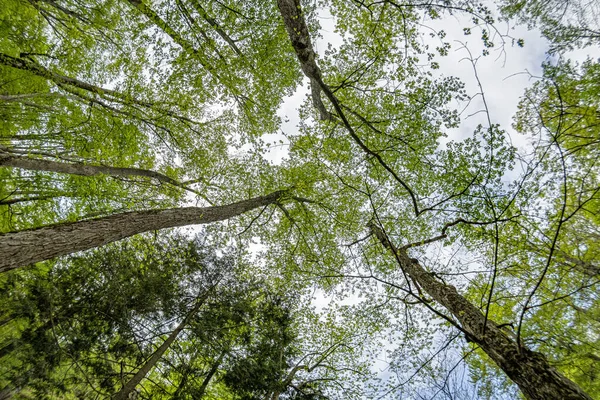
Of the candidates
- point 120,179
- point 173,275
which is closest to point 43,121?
point 120,179

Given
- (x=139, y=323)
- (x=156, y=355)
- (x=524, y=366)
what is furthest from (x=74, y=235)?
(x=524, y=366)

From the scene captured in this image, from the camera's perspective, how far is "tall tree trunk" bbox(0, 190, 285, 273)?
2.58 meters

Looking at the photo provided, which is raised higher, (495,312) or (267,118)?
(267,118)

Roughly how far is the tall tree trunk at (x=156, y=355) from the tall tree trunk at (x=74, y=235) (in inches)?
85.4

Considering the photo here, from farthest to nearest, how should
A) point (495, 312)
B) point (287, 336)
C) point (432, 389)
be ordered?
point (287, 336), point (495, 312), point (432, 389)

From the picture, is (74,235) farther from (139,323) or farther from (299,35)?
(299,35)

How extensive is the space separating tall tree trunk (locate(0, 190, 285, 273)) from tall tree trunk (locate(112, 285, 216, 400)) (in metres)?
2.17

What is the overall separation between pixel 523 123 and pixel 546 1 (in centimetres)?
239

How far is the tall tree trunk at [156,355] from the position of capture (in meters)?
4.15

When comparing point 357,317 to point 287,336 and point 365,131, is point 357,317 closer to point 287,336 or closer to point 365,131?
point 287,336

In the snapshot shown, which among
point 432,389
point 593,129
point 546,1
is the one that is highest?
point 546,1

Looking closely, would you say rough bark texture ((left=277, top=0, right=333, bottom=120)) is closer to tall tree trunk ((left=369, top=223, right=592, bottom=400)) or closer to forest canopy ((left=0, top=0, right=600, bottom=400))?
forest canopy ((left=0, top=0, right=600, bottom=400))

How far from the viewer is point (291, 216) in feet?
27.0

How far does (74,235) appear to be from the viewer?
311 centimetres
